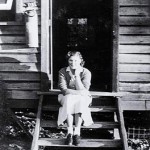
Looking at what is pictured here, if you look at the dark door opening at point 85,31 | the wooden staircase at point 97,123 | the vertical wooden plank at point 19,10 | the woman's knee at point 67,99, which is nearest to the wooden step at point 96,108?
the wooden staircase at point 97,123

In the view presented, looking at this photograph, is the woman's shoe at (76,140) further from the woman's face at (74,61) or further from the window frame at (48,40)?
the window frame at (48,40)

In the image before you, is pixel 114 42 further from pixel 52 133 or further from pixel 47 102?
pixel 52 133

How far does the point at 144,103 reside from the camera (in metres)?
7.30

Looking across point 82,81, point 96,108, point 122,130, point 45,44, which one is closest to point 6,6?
point 45,44

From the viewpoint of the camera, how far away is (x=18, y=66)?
7258mm

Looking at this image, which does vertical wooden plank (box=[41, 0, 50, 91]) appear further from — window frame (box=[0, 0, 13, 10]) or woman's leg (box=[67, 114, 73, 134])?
woman's leg (box=[67, 114, 73, 134])

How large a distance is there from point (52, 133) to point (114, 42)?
8.89 ft

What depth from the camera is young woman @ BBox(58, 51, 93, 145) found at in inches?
234

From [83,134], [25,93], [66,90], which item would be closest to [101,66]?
[83,134]

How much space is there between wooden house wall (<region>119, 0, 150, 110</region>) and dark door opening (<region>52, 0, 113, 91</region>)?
3.66 metres

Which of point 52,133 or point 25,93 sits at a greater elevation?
point 25,93

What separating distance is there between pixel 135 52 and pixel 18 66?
240cm

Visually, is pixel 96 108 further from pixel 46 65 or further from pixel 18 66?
pixel 18 66

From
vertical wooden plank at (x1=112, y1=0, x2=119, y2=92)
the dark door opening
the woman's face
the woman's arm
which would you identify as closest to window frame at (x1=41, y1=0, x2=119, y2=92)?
vertical wooden plank at (x1=112, y1=0, x2=119, y2=92)
